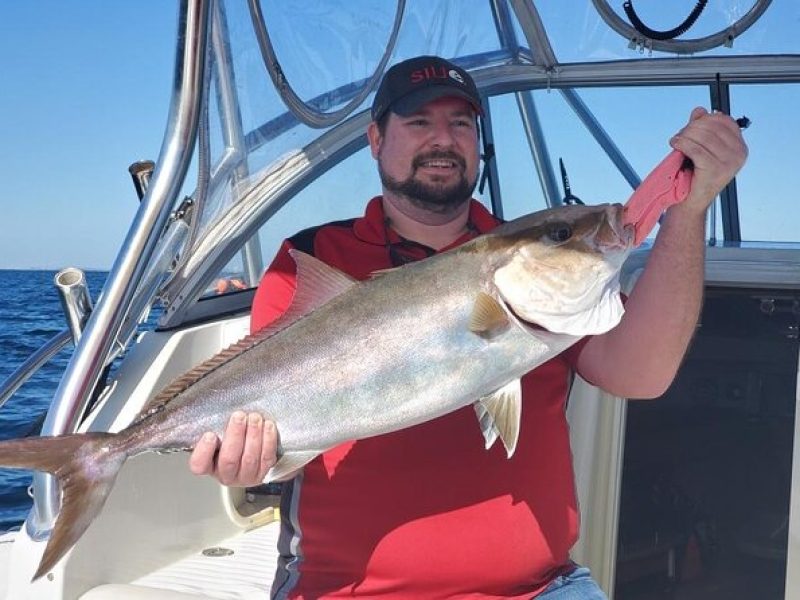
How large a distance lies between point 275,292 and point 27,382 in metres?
11.5

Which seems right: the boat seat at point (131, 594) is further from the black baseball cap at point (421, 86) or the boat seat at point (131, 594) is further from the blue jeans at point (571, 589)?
the black baseball cap at point (421, 86)

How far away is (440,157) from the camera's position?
2992 millimetres

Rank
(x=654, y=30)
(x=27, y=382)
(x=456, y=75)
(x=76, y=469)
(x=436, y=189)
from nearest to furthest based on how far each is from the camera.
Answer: (x=76, y=469) → (x=436, y=189) → (x=456, y=75) → (x=654, y=30) → (x=27, y=382)

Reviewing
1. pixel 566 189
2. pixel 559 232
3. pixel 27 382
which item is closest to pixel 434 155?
pixel 559 232

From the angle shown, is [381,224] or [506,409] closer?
[506,409]

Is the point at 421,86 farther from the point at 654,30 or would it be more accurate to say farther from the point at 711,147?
the point at 654,30

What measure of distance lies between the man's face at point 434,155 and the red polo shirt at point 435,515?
2.29 ft

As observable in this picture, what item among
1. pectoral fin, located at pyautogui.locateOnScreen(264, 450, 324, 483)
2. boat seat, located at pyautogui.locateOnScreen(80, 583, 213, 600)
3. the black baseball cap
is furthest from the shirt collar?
boat seat, located at pyautogui.locateOnScreen(80, 583, 213, 600)

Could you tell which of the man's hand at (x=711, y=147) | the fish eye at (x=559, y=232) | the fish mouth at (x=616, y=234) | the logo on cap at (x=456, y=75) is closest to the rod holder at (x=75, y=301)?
the logo on cap at (x=456, y=75)

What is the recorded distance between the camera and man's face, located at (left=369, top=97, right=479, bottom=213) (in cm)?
299

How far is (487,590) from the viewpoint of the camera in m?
2.54

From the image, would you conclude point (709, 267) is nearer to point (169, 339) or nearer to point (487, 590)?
point (487, 590)

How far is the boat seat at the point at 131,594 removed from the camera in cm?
301

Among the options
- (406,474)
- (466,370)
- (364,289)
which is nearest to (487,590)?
(406,474)
